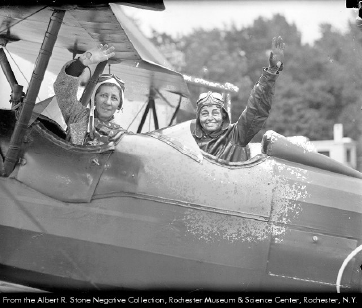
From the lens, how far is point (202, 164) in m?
3.52

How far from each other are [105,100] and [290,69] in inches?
1060

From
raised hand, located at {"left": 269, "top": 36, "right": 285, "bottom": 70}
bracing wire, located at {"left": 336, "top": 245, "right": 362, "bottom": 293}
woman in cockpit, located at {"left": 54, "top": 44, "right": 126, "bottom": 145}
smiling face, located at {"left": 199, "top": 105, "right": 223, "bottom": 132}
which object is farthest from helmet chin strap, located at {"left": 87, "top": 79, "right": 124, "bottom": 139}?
bracing wire, located at {"left": 336, "top": 245, "right": 362, "bottom": 293}

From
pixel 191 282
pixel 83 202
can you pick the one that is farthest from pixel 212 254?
pixel 83 202

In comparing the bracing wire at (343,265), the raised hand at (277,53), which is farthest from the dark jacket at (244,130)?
the bracing wire at (343,265)

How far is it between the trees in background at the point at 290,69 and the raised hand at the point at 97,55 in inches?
722

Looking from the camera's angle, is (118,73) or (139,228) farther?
(118,73)

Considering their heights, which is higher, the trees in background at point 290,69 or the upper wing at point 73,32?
the trees in background at point 290,69

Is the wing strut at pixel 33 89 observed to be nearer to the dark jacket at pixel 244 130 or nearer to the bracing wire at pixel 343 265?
the dark jacket at pixel 244 130

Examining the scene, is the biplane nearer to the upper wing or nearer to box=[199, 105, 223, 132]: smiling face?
the upper wing

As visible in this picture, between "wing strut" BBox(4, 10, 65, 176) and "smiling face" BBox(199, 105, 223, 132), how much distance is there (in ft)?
5.07

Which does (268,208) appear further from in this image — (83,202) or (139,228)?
(83,202)

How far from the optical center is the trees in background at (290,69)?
2475 centimetres

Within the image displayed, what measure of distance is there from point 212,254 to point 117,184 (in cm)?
78

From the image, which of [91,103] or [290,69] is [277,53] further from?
[290,69]
